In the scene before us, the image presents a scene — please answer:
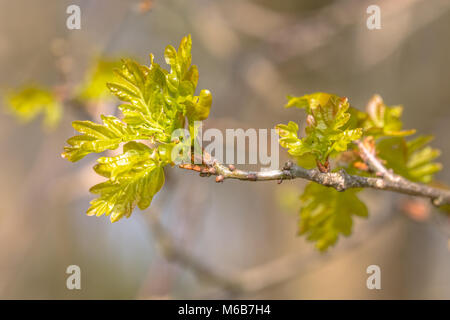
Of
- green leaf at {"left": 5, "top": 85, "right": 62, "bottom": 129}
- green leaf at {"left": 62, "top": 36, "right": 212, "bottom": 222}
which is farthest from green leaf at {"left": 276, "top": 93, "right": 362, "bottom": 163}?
green leaf at {"left": 5, "top": 85, "right": 62, "bottom": 129}

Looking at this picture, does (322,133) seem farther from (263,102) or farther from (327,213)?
(263,102)

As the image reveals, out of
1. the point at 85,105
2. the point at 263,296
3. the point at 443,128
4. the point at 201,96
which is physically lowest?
the point at 263,296

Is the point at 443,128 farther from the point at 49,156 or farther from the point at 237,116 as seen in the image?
the point at 49,156

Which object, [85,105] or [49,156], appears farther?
[49,156]

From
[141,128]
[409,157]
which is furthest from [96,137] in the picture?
[409,157]

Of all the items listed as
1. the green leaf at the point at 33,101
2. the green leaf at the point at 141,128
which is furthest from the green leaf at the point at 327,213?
the green leaf at the point at 33,101

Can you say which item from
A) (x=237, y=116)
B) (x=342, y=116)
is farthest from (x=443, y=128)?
(x=342, y=116)
